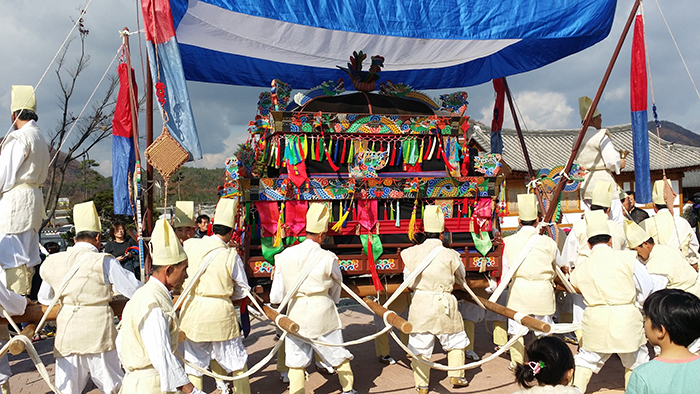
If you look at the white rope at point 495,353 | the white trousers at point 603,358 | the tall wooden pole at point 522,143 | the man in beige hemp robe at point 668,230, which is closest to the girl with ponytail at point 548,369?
the white rope at point 495,353

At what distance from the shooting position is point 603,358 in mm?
4309

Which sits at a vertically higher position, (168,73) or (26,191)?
(168,73)

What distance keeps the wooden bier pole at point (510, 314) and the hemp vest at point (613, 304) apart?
1.50 feet

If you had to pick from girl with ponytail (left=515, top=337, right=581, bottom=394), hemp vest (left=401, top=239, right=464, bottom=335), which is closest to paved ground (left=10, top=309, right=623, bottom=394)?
hemp vest (left=401, top=239, right=464, bottom=335)

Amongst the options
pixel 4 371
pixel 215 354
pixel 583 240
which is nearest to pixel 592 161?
pixel 583 240

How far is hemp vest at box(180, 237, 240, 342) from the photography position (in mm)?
4391

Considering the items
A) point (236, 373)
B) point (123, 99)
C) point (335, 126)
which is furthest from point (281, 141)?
point (236, 373)

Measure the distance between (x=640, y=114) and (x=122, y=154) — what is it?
565 centimetres

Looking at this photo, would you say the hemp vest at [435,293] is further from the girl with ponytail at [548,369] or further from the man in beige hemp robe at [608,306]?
the girl with ponytail at [548,369]

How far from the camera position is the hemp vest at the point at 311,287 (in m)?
4.57

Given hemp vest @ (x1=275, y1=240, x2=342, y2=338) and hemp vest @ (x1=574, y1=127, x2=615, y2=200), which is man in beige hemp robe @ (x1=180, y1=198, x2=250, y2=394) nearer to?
hemp vest @ (x1=275, y1=240, x2=342, y2=338)

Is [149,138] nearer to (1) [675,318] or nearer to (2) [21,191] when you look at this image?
(2) [21,191]

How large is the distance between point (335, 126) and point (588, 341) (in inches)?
128

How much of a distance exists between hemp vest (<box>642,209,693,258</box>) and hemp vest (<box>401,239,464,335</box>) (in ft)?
11.3
